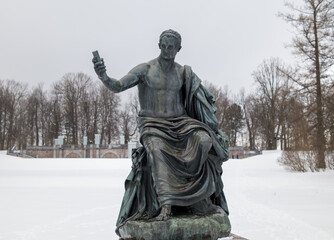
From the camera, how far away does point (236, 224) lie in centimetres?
769

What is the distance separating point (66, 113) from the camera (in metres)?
50.3

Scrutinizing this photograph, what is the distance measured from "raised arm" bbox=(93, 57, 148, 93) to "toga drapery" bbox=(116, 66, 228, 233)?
1.47ft

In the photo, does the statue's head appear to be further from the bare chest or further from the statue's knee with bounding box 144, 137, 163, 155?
the statue's knee with bounding box 144, 137, 163, 155

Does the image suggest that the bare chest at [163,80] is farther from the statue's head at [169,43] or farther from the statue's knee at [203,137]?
the statue's knee at [203,137]

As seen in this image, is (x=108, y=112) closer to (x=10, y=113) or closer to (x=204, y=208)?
(x=10, y=113)

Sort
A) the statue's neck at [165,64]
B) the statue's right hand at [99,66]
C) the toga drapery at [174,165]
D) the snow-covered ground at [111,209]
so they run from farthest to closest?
the snow-covered ground at [111,209] → the statue's neck at [165,64] → the statue's right hand at [99,66] → the toga drapery at [174,165]

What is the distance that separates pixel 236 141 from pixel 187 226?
5040cm

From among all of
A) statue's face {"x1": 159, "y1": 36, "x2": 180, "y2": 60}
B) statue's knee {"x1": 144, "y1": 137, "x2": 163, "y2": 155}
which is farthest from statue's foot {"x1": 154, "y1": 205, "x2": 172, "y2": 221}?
statue's face {"x1": 159, "y1": 36, "x2": 180, "y2": 60}

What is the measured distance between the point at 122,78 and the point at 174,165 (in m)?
1.23

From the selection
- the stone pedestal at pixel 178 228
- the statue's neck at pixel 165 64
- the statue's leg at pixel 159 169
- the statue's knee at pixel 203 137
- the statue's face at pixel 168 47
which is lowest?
the stone pedestal at pixel 178 228

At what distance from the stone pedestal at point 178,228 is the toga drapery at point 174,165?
0.54 ft

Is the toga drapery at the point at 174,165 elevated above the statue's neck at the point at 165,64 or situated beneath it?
situated beneath

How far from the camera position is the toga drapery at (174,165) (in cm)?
378

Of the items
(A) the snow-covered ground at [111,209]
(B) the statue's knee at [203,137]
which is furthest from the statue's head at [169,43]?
(A) the snow-covered ground at [111,209]
